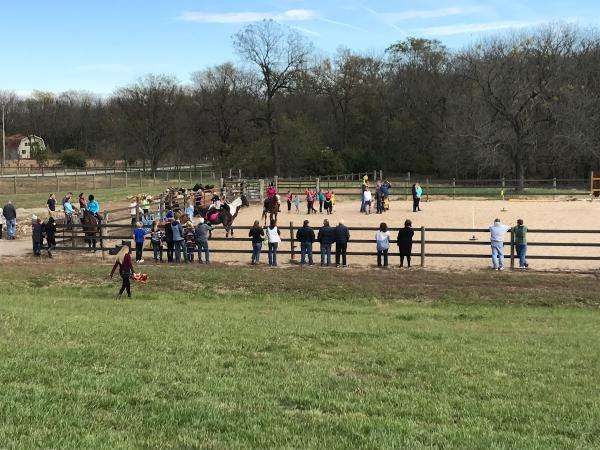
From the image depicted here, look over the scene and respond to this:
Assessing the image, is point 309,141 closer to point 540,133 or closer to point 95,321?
point 540,133

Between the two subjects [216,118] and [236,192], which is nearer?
[236,192]

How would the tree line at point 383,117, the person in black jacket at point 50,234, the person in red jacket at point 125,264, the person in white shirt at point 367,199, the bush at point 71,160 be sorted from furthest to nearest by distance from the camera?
the bush at point 71,160 → the tree line at point 383,117 → the person in white shirt at point 367,199 → the person in black jacket at point 50,234 → the person in red jacket at point 125,264

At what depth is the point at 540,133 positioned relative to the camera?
60406 millimetres

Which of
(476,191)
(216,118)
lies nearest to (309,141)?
(216,118)

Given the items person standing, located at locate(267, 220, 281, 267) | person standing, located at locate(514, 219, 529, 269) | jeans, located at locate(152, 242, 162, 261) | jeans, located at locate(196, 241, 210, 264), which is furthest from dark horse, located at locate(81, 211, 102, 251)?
person standing, located at locate(514, 219, 529, 269)

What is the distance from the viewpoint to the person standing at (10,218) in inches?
915

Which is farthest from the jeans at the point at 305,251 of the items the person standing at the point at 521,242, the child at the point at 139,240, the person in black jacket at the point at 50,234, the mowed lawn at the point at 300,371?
the person in black jacket at the point at 50,234

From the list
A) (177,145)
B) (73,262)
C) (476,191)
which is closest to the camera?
(73,262)

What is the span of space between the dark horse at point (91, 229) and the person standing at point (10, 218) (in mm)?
2759

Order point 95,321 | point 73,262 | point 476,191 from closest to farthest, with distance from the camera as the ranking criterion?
point 95,321 → point 73,262 → point 476,191

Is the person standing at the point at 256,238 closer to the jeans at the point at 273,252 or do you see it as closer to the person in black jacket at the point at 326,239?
the jeans at the point at 273,252

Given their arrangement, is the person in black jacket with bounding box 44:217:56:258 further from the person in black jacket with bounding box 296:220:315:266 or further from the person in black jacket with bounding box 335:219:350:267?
the person in black jacket with bounding box 335:219:350:267

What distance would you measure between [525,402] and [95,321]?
6.68 meters

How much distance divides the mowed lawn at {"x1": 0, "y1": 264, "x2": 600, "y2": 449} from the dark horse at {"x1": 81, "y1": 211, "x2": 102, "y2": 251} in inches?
256
